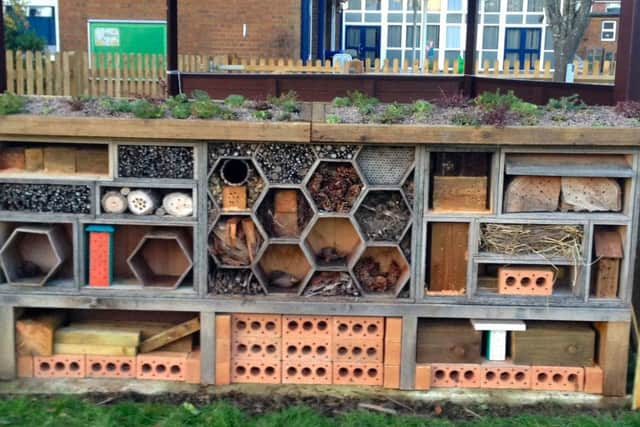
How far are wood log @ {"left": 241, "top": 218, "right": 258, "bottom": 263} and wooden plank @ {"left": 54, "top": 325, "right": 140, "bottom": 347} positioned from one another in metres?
0.91

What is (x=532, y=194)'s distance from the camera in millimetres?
4543

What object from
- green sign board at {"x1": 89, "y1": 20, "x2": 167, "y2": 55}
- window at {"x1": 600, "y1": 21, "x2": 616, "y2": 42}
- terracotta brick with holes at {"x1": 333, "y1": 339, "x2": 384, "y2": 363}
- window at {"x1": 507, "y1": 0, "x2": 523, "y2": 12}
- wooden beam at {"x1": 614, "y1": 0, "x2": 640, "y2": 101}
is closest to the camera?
terracotta brick with holes at {"x1": 333, "y1": 339, "x2": 384, "y2": 363}

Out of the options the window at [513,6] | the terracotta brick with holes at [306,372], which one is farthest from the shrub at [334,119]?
the window at [513,6]

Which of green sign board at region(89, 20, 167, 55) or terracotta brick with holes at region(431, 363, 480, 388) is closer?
terracotta brick with holes at region(431, 363, 480, 388)

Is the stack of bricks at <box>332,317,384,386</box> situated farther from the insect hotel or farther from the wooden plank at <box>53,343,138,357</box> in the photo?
the wooden plank at <box>53,343,138,357</box>

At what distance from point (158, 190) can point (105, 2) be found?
13.2m

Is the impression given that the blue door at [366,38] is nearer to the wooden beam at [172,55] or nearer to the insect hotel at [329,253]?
the wooden beam at [172,55]

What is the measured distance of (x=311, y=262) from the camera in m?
4.62

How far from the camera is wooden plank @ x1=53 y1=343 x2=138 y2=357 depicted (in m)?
4.73

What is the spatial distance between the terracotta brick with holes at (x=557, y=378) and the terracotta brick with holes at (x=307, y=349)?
4.20ft

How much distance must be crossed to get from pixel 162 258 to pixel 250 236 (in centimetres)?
70

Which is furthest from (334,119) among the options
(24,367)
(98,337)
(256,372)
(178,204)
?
(24,367)

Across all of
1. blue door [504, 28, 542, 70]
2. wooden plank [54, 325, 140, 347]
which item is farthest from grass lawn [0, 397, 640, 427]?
blue door [504, 28, 542, 70]

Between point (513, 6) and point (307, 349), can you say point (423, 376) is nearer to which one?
point (307, 349)
